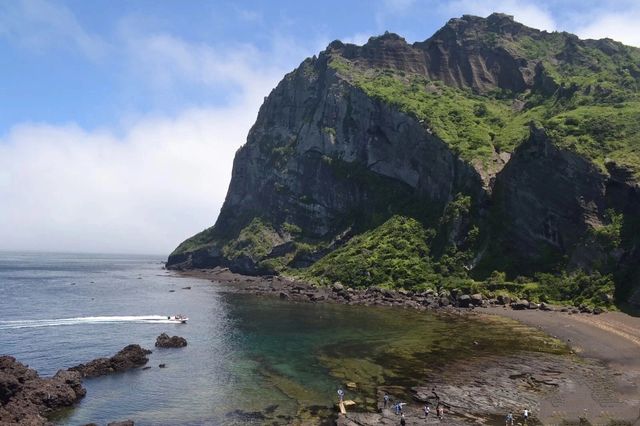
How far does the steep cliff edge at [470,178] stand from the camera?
326 ft

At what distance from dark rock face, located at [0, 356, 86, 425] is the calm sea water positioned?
1.69 m

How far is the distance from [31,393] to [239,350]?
1056 inches

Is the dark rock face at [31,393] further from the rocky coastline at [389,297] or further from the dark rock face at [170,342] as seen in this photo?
the rocky coastline at [389,297]

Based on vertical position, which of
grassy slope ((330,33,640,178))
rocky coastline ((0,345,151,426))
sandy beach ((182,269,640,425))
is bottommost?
rocky coastline ((0,345,151,426))

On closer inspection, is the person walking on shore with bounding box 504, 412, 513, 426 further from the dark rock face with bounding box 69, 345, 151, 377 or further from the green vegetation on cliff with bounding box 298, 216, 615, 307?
the green vegetation on cliff with bounding box 298, 216, 615, 307

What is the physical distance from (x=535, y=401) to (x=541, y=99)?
149003 mm

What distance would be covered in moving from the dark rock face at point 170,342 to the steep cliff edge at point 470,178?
211 feet

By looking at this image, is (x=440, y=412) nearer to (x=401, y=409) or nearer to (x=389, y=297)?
(x=401, y=409)

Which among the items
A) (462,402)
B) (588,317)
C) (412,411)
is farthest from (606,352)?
(412,411)

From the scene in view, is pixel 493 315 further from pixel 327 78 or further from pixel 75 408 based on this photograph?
pixel 327 78

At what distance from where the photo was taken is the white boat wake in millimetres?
80000

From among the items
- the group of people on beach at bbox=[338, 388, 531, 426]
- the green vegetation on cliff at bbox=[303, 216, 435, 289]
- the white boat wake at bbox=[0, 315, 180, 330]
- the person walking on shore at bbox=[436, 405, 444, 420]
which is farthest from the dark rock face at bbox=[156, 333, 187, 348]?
the green vegetation on cliff at bbox=[303, 216, 435, 289]

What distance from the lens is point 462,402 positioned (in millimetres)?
43438

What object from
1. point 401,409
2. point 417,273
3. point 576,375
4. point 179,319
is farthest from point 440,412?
point 417,273
